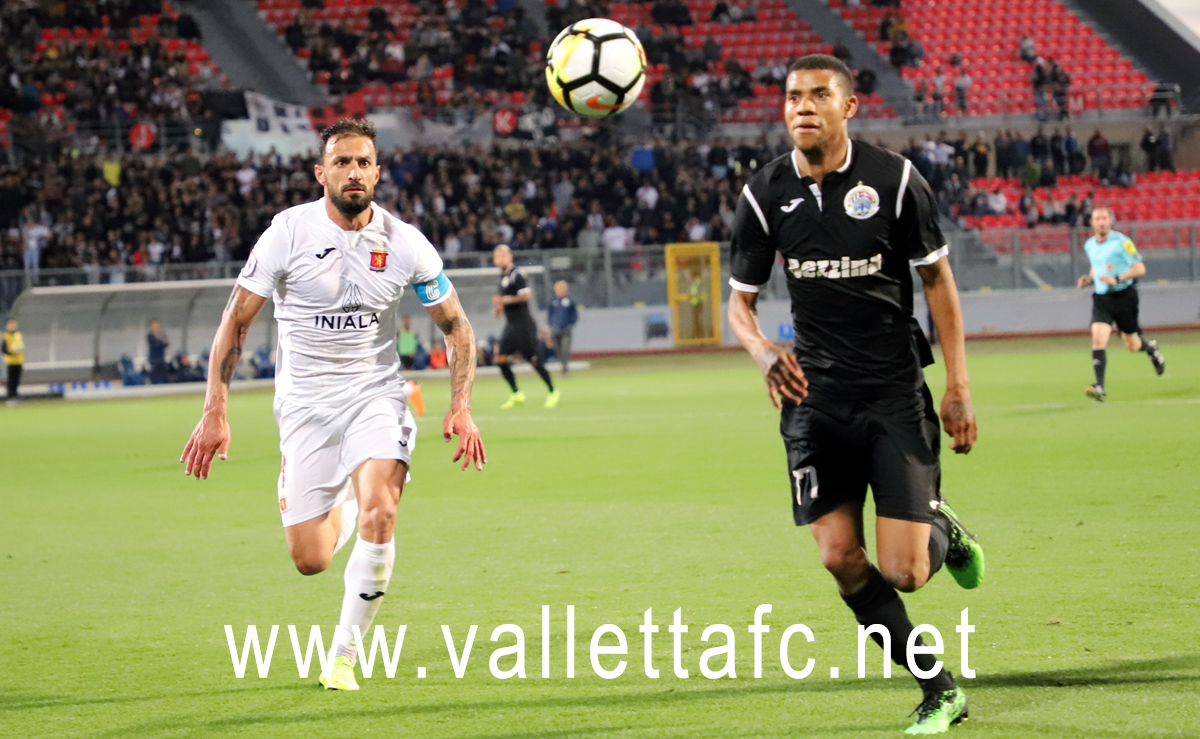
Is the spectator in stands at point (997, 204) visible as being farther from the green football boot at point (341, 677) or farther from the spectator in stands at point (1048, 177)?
the green football boot at point (341, 677)

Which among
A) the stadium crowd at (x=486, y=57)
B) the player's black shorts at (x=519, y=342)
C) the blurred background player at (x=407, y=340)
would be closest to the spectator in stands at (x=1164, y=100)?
the stadium crowd at (x=486, y=57)

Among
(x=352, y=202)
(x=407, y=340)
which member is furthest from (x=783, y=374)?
(x=407, y=340)

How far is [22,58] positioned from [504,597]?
113 feet

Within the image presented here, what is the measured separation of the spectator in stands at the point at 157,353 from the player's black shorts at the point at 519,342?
36.1ft

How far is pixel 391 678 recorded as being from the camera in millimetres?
5730

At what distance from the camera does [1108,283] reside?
55.5ft

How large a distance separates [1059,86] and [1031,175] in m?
3.72

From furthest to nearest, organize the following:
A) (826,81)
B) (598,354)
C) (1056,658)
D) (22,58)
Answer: (22,58) < (598,354) < (1056,658) < (826,81)

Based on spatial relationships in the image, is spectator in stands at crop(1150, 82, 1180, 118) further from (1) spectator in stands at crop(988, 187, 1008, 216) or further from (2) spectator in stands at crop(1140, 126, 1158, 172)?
(1) spectator in stands at crop(988, 187, 1008, 216)

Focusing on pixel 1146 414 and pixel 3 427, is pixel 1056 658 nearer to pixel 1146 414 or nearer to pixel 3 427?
pixel 1146 414

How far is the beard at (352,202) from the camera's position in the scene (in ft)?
19.4

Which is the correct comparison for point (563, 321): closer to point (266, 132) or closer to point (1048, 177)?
point (266, 132)

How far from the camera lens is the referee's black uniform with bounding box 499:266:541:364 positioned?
66.7 ft

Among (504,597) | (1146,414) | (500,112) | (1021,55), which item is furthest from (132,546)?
(1021,55)
